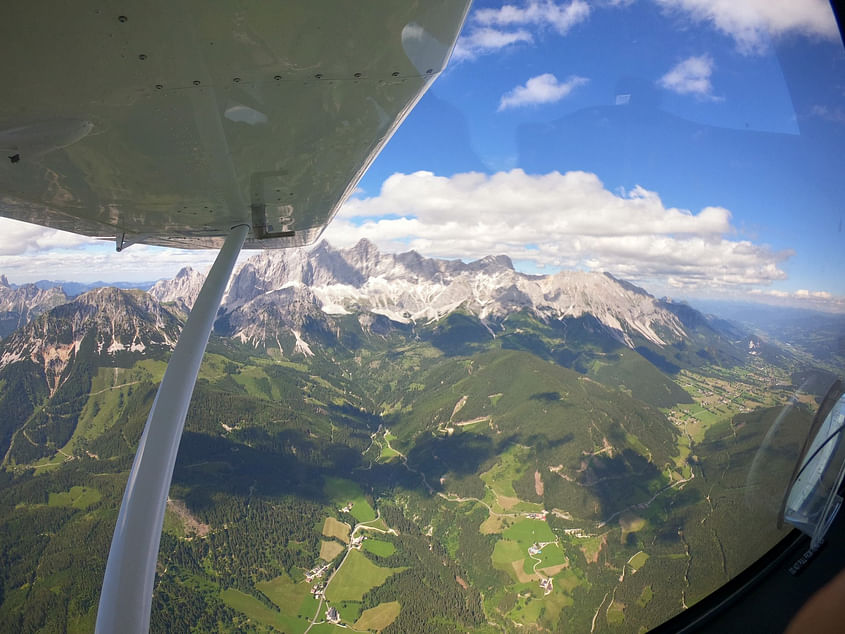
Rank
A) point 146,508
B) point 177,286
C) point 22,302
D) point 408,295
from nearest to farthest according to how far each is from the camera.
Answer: point 146,508, point 22,302, point 177,286, point 408,295

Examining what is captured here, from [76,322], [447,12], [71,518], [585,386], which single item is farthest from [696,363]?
[76,322]

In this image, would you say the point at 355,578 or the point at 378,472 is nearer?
the point at 355,578

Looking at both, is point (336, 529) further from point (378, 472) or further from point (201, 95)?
point (201, 95)

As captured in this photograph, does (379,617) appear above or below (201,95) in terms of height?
below

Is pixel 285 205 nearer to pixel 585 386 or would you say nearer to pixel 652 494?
pixel 652 494

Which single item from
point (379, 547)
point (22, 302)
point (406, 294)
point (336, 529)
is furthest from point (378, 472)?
point (406, 294)

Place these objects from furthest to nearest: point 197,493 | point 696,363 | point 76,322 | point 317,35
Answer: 1. point 696,363
2. point 76,322
3. point 197,493
4. point 317,35
